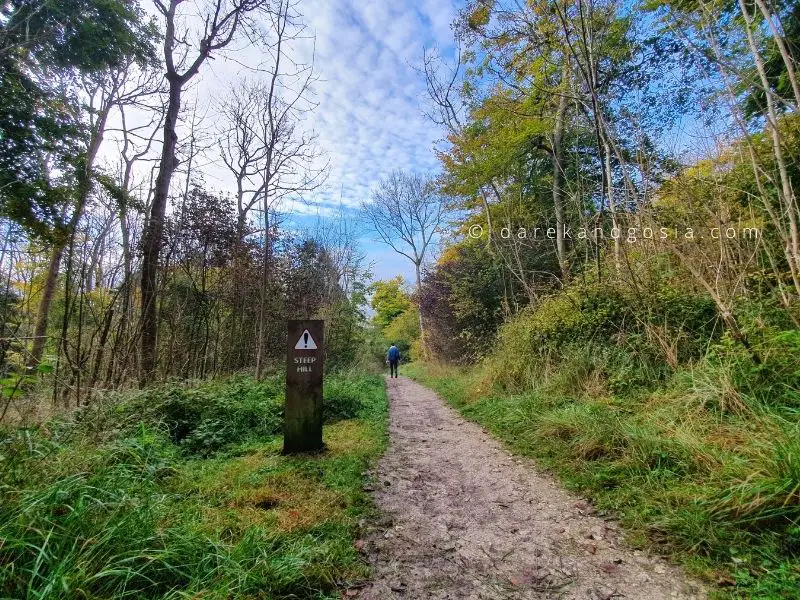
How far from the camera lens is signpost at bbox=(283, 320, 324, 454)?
4.32m

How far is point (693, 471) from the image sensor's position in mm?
2883

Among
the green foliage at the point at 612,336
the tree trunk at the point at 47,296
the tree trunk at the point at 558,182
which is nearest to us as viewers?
the green foliage at the point at 612,336

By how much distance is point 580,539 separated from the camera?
2.53m

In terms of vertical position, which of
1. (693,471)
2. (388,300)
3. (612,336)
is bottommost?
(693,471)

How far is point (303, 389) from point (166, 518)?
7.34 ft

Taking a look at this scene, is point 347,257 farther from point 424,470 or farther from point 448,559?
point 448,559

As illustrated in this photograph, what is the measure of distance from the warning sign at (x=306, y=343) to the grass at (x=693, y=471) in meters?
2.93

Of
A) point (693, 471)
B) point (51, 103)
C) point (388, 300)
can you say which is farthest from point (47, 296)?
point (388, 300)

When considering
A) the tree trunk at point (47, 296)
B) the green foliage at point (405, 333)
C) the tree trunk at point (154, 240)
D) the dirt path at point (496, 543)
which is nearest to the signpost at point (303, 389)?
the dirt path at point (496, 543)

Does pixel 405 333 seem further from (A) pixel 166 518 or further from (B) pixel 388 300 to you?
(A) pixel 166 518

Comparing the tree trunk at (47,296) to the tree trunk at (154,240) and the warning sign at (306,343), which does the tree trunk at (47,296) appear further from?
the warning sign at (306,343)

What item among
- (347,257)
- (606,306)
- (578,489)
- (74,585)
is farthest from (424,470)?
(347,257)

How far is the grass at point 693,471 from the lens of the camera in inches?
80.4

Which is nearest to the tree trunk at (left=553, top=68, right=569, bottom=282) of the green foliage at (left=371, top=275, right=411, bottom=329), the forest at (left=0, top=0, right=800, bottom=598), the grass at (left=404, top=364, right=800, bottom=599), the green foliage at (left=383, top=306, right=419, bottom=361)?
the forest at (left=0, top=0, right=800, bottom=598)
